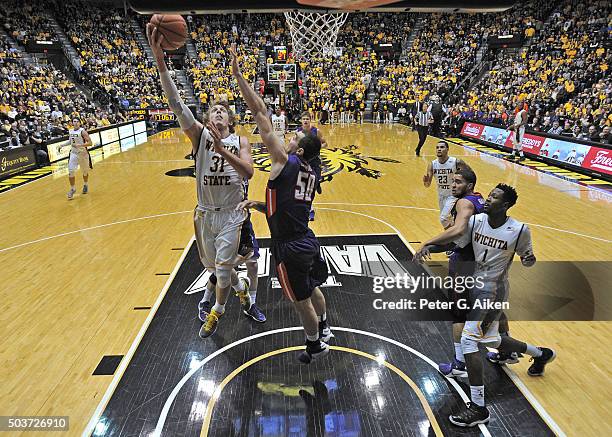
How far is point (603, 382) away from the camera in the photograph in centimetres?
401

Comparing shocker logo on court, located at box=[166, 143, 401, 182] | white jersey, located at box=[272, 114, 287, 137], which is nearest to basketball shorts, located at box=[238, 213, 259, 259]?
shocker logo on court, located at box=[166, 143, 401, 182]

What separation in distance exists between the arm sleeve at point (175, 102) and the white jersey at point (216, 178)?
0.21 m

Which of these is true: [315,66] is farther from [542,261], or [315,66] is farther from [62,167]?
[542,261]

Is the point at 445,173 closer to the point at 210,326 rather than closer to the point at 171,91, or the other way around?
the point at 210,326

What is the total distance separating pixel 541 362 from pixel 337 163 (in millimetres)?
11116

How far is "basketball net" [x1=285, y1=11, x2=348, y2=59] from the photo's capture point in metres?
16.1

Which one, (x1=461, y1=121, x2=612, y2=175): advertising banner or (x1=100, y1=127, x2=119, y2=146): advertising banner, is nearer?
(x1=461, y1=121, x2=612, y2=175): advertising banner

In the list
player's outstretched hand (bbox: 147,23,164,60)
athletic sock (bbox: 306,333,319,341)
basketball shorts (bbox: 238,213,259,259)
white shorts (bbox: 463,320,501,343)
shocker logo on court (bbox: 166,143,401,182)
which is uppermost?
player's outstretched hand (bbox: 147,23,164,60)

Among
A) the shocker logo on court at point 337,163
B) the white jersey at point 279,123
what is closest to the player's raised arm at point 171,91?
the shocker logo on court at point 337,163

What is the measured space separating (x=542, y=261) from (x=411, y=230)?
7.10ft

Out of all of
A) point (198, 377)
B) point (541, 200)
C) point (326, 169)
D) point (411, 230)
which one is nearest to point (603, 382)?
point (198, 377)

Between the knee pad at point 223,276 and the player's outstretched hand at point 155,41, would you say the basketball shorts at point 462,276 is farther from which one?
the player's outstretched hand at point 155,41

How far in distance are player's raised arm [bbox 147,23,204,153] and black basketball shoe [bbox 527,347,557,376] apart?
12.1 ft

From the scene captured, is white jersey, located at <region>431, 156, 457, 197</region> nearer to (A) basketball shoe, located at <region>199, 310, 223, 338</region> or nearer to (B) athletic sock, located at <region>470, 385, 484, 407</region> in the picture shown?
(B) athletic sock, located at <region>470, 385, 484, 407</region>
